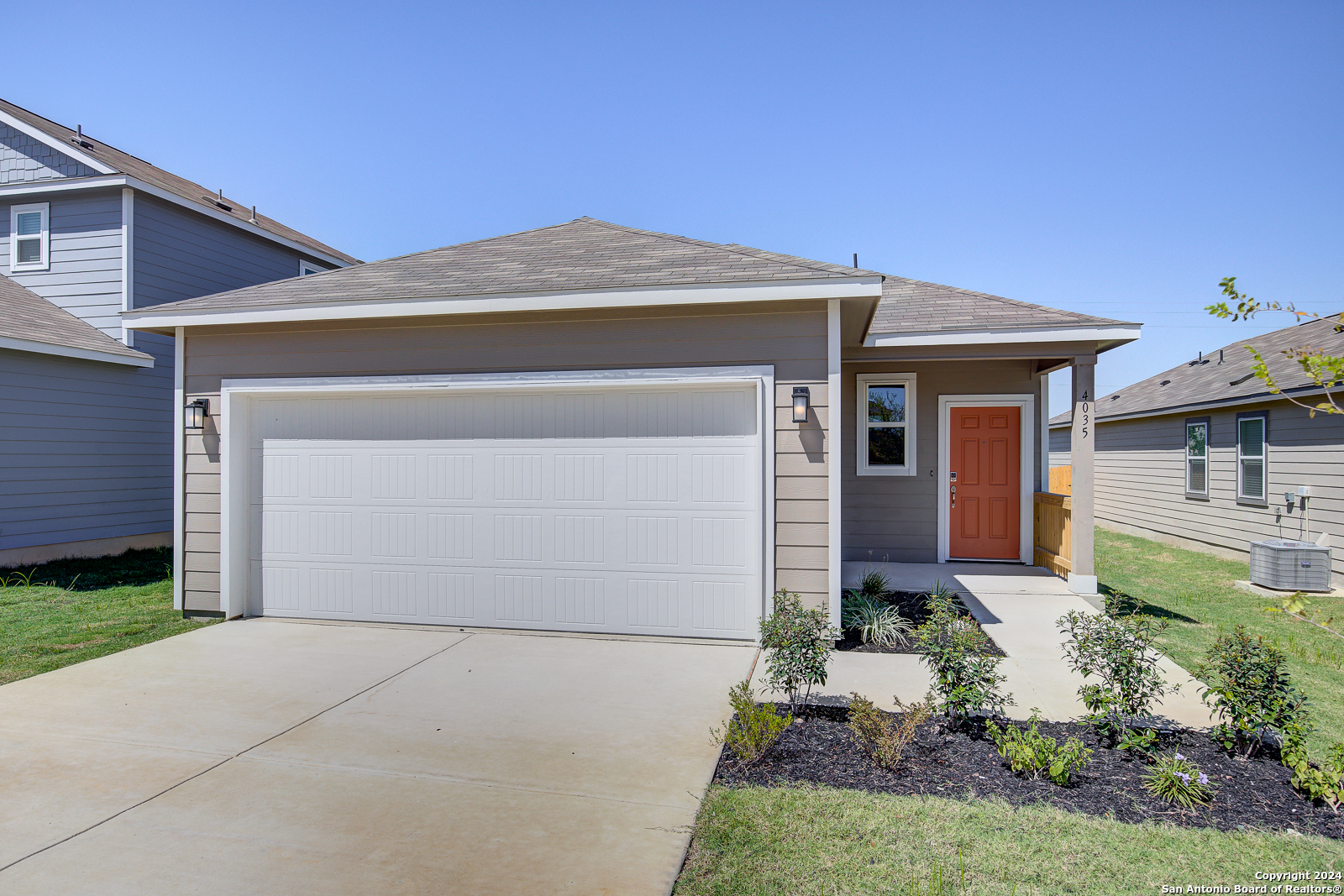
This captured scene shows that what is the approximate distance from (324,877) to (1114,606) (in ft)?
13.2

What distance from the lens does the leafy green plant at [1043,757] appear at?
3270 millimetres

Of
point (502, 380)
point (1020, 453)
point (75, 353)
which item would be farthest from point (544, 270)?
point (75, 353)

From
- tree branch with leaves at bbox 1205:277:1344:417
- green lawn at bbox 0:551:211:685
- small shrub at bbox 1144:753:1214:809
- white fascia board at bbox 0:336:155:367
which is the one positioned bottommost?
green lawn at bbox 0:551:211:685

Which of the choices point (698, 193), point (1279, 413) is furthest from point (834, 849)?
point (698, 193)

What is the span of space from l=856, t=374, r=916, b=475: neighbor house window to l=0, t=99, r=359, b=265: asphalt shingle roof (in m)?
10.8

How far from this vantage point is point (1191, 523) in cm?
1220

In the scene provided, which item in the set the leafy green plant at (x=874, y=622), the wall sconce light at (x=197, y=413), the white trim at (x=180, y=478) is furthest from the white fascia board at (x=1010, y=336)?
the white trim at (x=180, y=478)

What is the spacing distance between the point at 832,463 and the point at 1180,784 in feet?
9.80

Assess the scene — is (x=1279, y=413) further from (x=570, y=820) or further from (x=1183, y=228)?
(x=570, y=820)

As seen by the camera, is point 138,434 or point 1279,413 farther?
point 138,434

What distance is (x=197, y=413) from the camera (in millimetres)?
6602

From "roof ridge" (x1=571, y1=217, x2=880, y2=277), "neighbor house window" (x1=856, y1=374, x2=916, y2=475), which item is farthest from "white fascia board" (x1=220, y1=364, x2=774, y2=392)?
"neighbor house window" (x1=856, y1=374, x2=916, y2=475)

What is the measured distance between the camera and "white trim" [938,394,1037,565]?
9.20 m

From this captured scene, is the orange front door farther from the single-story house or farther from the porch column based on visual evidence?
the single-story house
